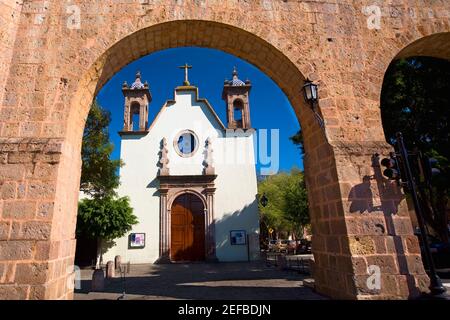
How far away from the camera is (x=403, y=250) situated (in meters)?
4.07

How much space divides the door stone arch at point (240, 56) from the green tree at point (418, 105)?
4.63 meters

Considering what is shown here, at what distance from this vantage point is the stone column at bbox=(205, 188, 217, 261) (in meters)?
14.9

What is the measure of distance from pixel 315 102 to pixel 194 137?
12398 millimetres

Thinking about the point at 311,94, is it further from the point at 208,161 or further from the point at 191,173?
the point at 191,173

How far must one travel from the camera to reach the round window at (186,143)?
647 inches

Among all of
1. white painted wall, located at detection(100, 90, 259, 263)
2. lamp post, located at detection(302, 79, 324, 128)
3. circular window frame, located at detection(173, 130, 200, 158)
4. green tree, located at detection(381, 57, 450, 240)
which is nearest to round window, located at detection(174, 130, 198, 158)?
circular window frame, located at detection(173, 130, 200, 158)

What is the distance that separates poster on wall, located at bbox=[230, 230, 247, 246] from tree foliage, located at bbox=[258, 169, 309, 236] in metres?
4.10

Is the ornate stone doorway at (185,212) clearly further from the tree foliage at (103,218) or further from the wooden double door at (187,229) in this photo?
the tree foliage at (103,218)

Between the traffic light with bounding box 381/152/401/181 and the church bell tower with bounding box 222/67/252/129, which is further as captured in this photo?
the church bell tower with bounding box 222/67/252/129

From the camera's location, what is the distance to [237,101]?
59.5 ft

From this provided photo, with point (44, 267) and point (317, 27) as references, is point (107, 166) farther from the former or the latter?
point (317, 27)

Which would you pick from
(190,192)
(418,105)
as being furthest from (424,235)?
(190,192)

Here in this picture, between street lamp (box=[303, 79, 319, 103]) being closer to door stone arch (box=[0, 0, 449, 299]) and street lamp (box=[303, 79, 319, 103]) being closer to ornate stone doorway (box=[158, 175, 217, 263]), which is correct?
door stone arch (box=[0, 0, 449, 299])

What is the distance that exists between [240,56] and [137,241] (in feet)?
39.5
